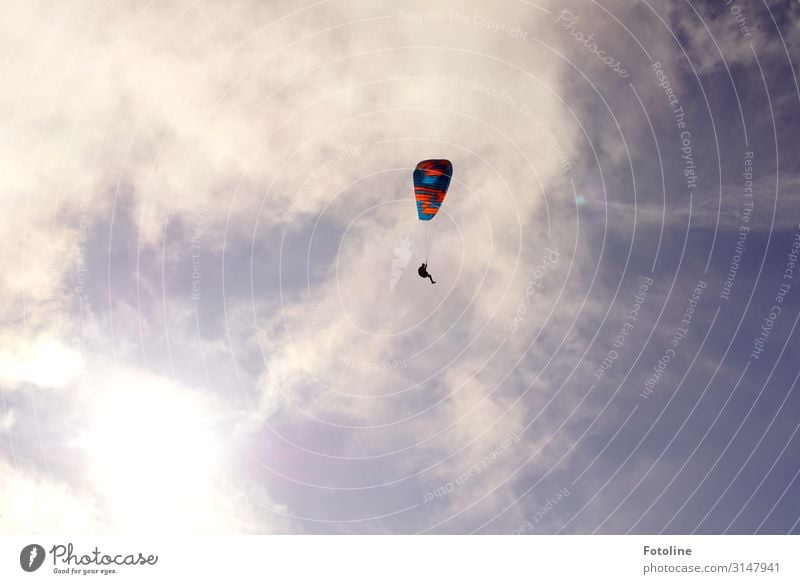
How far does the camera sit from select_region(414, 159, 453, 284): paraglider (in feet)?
124

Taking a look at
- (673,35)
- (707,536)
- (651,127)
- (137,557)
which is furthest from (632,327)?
(137,557)

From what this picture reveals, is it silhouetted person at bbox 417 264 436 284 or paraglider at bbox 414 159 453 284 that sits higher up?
paraglider at bbox 414 159 453 284

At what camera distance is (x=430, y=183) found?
38.6 meters

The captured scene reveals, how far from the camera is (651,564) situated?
23.4m

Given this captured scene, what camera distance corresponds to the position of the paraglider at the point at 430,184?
1489 inches

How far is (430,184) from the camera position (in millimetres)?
38688

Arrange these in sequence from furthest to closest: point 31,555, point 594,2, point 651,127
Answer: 1. point 651,127
2. point 594,2
3. point 31,555

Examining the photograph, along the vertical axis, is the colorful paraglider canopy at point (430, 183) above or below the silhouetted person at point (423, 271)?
above

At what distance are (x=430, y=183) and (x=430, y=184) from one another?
0.09 meters

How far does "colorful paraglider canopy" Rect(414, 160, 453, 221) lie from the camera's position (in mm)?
37812

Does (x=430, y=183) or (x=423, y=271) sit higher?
(x=430, y=183)

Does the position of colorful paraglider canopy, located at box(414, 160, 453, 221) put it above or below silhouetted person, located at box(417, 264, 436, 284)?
above

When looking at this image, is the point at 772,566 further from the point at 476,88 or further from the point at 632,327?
the point at 476,88

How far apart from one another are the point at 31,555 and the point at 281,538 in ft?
34.6
